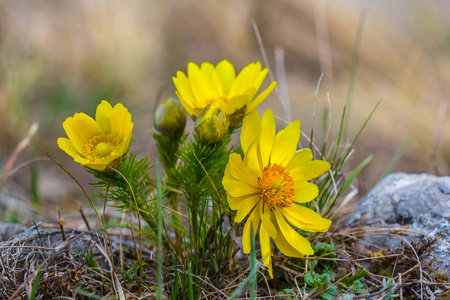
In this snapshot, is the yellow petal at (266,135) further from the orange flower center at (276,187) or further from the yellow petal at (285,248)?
the yellow petal at (285,248)

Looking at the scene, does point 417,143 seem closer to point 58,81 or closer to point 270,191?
point 270,191

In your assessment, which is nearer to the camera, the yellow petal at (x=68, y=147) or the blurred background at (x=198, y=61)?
the yellow petal at (x=68, y=147)

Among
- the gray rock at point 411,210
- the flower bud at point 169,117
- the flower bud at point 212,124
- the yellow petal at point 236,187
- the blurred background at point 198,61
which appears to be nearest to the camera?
the yellow petal at point 236,187

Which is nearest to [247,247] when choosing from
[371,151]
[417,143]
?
[371,151]

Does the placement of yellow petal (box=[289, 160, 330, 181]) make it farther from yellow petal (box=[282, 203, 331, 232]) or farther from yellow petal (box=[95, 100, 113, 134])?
yellow petal (box=[95, 100, 113, 134])

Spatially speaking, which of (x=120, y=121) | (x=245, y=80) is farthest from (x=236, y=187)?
(x=245, y=80)

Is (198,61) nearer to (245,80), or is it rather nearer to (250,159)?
(245,80)

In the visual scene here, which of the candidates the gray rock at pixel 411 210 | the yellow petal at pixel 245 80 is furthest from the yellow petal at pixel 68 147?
the gray rock at pixel 411 210
